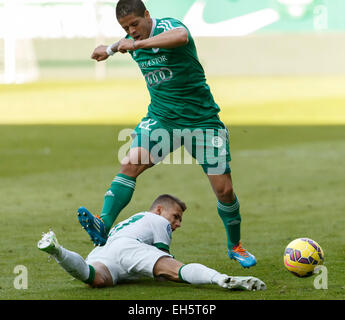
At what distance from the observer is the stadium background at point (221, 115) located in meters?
7.84

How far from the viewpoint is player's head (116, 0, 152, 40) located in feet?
20.5

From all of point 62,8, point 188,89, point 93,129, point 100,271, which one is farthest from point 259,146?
point 62,8

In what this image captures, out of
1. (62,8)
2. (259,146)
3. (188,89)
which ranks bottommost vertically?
(259,146)

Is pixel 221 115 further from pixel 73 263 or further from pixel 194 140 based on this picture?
pixel 73 263

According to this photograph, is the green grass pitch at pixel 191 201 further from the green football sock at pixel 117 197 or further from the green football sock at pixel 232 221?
the green football sock at pixel 117 197

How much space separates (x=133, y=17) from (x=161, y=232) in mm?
1735

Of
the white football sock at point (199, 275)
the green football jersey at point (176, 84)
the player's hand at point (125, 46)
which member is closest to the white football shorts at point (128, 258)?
the white football sock at point (199, 275)

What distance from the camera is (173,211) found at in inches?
248

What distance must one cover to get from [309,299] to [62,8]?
3305cm

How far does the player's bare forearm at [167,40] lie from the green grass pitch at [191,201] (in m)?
1.83

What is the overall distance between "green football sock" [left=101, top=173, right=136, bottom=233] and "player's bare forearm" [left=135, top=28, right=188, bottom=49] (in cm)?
112
